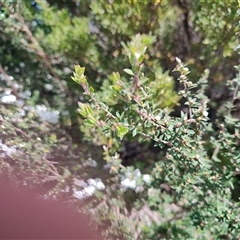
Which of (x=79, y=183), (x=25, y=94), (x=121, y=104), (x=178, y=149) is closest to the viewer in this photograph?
(x=178, y=149)

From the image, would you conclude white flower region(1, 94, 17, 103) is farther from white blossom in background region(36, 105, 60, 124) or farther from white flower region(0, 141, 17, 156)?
white flower region(0, 141, 17, 156)

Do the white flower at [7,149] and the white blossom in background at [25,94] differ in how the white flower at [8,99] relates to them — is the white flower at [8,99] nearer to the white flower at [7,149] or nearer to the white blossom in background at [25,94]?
the white blossom in background at [25,94]

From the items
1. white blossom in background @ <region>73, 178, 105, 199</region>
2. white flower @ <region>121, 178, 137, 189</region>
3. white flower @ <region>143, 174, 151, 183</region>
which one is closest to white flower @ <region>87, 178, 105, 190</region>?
white blossom in background @ <region>73, 178, 105, 199</region>

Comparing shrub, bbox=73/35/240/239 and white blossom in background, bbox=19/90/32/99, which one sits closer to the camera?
shrub, bbox=73/35/240/239

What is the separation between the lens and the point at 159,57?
2.60 metres

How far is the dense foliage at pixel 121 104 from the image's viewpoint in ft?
7.16

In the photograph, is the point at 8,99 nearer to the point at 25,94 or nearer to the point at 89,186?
the point at 25,94

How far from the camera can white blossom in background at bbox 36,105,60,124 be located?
2.81m

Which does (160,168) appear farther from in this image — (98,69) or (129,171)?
→ (98,69)

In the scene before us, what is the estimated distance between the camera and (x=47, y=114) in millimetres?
2848

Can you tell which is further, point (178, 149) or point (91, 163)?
point (91, 163)

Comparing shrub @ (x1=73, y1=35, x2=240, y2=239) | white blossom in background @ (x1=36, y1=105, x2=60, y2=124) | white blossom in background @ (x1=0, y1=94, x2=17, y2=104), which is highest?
white blossom in background @ (x1=0, y1=94, x2=17, y2=104)

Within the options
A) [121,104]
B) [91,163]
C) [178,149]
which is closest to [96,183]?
[91,163]

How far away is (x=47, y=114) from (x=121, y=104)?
592 millimetres
